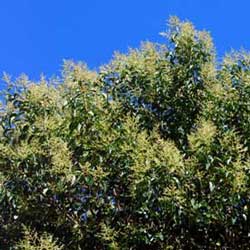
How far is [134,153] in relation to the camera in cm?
386

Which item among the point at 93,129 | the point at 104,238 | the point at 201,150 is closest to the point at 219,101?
the point at 201,150

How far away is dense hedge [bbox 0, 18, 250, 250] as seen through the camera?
12.2 feet

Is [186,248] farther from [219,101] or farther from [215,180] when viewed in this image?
[219,101]

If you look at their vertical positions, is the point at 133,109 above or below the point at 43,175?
above

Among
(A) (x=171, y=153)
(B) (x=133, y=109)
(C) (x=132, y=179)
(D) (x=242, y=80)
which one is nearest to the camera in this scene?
(A) (x=171, y=153)

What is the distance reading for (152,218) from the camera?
152 inches

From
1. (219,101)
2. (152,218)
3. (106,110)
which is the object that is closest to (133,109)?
(106,110)

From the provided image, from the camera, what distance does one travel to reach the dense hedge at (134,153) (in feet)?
12.2

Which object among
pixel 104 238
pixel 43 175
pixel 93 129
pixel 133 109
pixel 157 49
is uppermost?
pixel 157 49

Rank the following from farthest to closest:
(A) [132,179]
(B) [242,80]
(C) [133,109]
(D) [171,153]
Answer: (C) [133,109] < (B) [242,80] < (A) [132,179] < (D) [171,153]

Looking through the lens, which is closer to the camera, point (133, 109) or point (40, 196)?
point (40, 196)

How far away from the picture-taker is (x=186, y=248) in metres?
3.96

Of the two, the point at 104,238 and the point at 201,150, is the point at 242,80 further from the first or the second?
the point at 104,238

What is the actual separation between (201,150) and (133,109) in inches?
32.5
